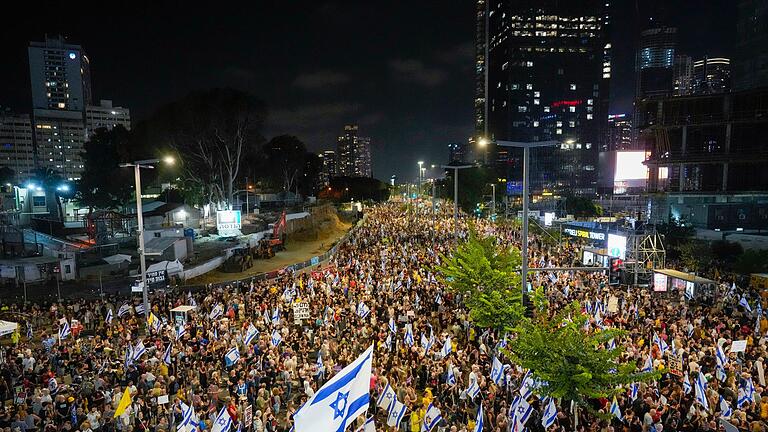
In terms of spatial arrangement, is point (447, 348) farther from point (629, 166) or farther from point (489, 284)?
point (629, 166)

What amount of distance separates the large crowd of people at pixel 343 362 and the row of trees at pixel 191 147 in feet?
84.0

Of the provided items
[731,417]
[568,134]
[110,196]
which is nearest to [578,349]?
[731,417]

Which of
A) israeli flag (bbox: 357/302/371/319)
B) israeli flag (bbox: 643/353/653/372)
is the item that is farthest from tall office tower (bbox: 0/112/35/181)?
israeli flag (bbox: 643/353/653/372)

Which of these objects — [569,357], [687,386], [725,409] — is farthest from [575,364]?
[687,386]

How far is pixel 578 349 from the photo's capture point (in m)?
10.5

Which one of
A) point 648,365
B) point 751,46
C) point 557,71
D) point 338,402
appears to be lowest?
point 648,365

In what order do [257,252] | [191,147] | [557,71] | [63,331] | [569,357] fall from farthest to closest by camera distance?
[557,71] → [191,147] → [257,252] → [63,331] → [569,357]

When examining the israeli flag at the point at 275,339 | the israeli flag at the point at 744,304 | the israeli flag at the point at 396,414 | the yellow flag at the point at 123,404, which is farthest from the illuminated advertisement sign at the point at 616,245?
the yellow flag at the point at 123,404

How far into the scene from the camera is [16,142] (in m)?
149

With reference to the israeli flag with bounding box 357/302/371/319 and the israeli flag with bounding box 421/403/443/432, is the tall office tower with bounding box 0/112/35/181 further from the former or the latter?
the israeli flag with bounding box 421/403/443/432

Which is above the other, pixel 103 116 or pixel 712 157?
pixel 103 116

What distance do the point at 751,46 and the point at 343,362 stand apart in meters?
74.0

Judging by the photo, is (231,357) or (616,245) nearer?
(231,357)

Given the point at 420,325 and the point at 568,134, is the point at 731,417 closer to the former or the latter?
the point at 420,325
